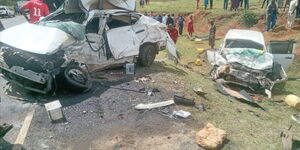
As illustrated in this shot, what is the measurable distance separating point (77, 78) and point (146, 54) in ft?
10.4

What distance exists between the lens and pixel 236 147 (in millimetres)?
4973

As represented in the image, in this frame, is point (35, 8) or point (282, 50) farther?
point (282, 50)

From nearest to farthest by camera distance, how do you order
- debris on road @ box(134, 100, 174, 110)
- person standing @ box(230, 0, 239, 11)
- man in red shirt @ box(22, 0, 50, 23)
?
debris on road @ box(134, 100, 174, 110) → man in red shirt @ box(22, 0, 50, 23) → person standing @ box(230, 0, 239, 11)

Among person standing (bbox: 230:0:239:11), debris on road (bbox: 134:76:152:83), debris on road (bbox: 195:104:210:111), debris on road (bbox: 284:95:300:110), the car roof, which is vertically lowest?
debris on road (bbox: 284:95:300:110)

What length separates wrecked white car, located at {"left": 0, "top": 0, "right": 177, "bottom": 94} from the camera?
613cm

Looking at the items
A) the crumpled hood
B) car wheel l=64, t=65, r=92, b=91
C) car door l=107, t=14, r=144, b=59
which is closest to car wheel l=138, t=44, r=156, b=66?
car door l=107, t=14, r=144, b=59

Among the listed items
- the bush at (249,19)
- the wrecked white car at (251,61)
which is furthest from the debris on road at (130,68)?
the bush at (249,19)

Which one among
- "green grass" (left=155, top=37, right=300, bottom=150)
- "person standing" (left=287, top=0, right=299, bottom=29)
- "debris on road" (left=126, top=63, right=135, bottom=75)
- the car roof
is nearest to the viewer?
"green grass" (left=155, top=37, right=300, bottom=150)

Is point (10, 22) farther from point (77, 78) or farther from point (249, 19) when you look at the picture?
point (77, 78)

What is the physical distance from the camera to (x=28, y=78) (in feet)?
19.7

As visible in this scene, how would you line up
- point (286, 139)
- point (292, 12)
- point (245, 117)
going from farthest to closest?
point (292, 12), point (245, 117), point (286, 139)

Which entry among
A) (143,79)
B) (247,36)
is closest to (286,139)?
(143,79)

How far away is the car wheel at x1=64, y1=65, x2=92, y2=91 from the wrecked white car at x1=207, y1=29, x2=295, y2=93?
15.1 ft

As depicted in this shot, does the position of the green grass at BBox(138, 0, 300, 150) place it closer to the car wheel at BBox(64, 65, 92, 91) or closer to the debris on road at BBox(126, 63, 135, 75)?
the debris on road at BBox(126, 63, 135, 75)
